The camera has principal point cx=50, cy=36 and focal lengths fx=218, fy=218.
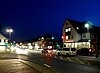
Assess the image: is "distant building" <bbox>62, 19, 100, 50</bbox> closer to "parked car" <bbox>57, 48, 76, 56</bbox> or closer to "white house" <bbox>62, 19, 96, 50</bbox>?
"white house" <bbox>62, 19, 96, 50</bbox>

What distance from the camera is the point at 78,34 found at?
77.3 meters

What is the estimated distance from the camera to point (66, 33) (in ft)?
275

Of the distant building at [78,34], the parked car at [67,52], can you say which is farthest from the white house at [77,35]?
the parked car at [67,52]

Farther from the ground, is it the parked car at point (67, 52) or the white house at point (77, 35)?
the white house at point (77, 35)

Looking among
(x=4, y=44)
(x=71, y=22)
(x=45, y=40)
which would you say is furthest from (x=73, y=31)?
(x=45, y=40)

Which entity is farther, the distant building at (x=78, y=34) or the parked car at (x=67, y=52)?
the distant building at (x=78, y=34)

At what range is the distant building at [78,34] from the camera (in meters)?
72.4

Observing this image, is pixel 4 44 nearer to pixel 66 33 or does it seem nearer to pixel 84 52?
pixel 66 33

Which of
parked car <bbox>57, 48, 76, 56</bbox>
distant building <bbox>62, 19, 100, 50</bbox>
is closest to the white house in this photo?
distant building <bbox>62, 19, 100, 50</bbox>

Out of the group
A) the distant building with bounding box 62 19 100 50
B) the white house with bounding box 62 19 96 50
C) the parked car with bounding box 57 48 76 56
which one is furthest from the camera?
the white house with bounding box 62 19 96 50

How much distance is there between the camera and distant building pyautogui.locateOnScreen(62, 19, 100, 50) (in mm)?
72375

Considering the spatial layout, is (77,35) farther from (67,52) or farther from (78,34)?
(67,52)

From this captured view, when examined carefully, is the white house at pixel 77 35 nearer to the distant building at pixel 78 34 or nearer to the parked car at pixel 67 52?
the distant building at pixel 78 34

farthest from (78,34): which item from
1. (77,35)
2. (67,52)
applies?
(67,52)
